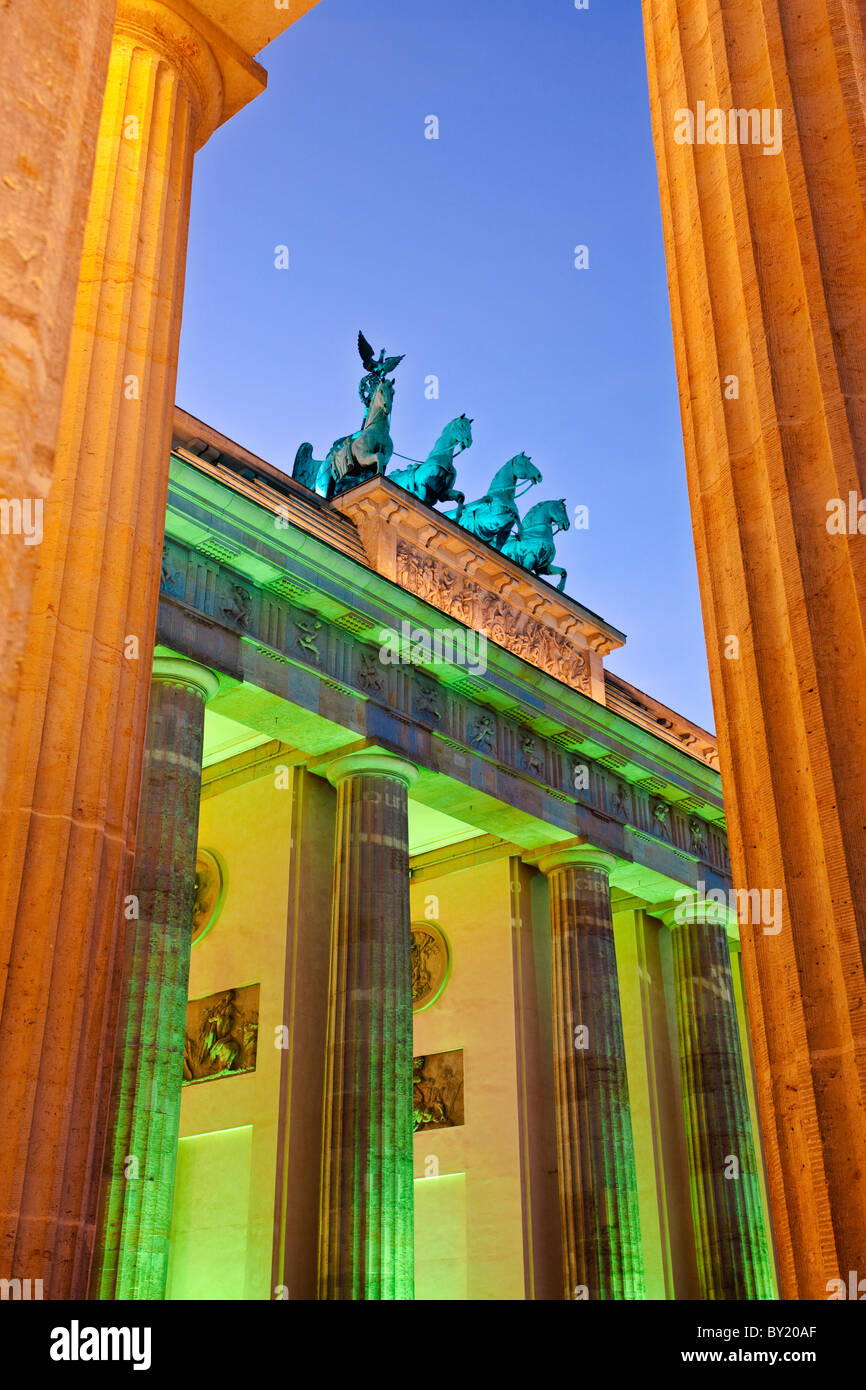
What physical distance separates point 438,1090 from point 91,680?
2543 centimetres

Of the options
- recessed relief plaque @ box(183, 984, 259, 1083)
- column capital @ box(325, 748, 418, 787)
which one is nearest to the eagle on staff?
column capital @ box(325, 748, 418, 787)

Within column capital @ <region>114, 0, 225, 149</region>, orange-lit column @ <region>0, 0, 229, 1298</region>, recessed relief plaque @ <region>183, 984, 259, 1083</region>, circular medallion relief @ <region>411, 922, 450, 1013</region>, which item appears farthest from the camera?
circular medallion relief @ <region>411, 922, 450, 1013</region>

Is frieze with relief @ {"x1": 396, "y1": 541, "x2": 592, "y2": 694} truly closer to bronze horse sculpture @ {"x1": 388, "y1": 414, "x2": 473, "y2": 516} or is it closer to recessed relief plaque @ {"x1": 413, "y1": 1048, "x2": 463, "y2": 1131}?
bronze horse sculpture @ {"x1": 388, "y1": 414, "x2": 473, "y2": 516}

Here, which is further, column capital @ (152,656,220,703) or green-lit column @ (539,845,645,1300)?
green-lit column @ (539,845,645,1300)

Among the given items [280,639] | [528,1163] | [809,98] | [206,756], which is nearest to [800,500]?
[809,98]

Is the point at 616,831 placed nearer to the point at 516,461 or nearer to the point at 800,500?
the point at 516,461

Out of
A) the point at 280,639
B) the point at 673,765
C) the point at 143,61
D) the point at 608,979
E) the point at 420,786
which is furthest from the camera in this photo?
the point at 673,765

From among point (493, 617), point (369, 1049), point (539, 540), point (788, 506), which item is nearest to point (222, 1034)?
point (369, 1049)

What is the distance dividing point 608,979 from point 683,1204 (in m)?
7.76

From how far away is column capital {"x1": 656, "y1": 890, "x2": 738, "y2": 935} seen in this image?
32312 millimetres

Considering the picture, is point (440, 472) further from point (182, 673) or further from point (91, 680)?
point (91, 680)

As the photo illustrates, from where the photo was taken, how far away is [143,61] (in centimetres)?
930

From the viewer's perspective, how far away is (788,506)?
6684 millimetres

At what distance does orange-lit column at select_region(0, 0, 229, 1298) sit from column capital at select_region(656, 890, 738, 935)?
25672 millimetres
